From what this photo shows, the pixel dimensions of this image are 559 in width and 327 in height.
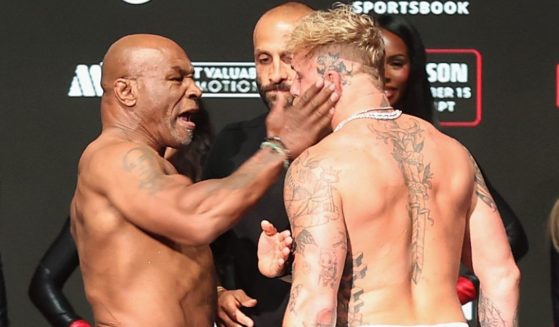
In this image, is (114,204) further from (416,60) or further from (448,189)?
(416,60)

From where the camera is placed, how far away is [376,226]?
2.65 meters

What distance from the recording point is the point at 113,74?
3.27 m

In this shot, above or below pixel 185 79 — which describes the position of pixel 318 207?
below

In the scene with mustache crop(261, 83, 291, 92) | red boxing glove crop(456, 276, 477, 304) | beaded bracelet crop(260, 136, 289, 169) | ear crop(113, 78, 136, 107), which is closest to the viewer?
beaded bracelet crop(260, 136, 289, 169)

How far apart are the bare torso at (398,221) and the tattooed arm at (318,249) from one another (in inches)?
1.2

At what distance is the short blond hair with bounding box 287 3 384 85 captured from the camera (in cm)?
281

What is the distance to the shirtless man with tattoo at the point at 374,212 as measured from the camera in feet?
8.66

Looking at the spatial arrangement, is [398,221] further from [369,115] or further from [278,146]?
[278,146]

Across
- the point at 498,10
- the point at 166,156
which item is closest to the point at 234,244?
the point at 166,156

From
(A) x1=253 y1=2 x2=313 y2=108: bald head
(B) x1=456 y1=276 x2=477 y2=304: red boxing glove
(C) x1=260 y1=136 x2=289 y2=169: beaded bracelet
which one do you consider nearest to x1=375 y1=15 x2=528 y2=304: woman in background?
(B) x1=456 y1=276 x2=477 y2=304: red boxing glove

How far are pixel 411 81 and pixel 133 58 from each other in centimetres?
98

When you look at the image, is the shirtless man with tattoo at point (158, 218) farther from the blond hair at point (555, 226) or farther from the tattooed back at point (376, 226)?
the blond hair at point (555, 226)

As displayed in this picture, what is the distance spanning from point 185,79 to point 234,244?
497mm

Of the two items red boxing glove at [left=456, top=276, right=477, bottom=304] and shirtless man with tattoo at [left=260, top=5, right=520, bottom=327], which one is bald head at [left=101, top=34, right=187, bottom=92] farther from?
red boxing glove at [left=456, top=276, right=477, bottom=304]
